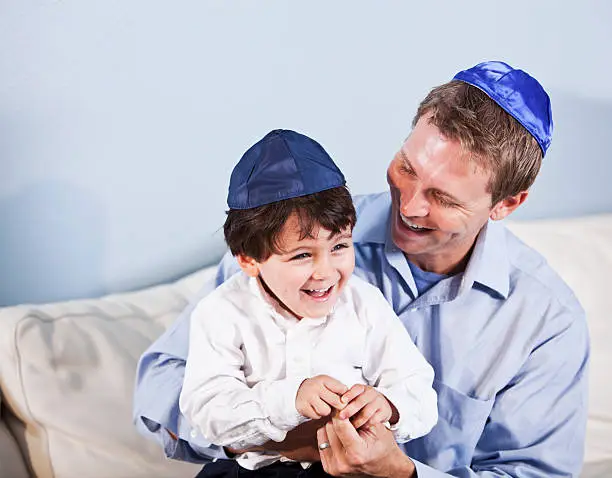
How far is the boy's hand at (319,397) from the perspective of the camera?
114cm

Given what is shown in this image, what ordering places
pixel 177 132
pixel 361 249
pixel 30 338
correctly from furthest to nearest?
pixel 177 132
pixel 30 338
pixel 361 249

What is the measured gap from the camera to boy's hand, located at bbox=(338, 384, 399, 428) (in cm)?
114

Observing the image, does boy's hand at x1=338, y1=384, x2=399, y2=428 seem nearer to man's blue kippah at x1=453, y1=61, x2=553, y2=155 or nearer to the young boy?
the young boy

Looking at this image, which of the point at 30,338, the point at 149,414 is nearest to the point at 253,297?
the point at 149,414

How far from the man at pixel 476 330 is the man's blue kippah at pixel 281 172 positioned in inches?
8.5

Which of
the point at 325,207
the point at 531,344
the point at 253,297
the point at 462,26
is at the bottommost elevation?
the point at 531,344

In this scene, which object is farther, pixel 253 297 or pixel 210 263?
pixel 210 263

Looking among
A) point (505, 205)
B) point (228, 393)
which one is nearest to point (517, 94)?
point (505, 205)

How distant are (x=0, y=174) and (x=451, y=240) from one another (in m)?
0.96

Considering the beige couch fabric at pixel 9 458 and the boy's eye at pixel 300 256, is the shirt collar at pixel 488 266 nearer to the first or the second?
the boy's eye at pixel 300 256

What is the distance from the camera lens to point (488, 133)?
1342 millimetres

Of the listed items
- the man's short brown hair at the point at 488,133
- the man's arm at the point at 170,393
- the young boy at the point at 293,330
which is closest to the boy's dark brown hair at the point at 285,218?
the young boy at the point at 293,330

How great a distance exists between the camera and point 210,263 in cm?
220

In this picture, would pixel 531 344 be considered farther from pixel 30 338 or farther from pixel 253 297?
pixel 30 338
